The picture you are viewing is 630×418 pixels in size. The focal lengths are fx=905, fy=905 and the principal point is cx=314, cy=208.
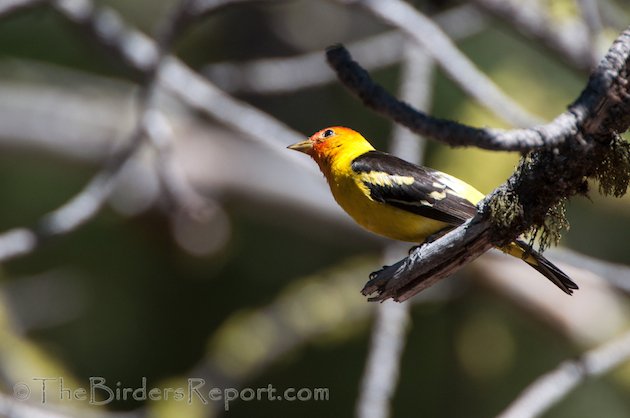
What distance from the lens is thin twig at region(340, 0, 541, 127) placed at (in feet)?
14.1

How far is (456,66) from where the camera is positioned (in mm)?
4355

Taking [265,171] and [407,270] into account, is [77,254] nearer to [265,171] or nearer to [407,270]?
[265,171]

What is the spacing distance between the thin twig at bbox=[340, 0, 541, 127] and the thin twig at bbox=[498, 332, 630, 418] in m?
1.09

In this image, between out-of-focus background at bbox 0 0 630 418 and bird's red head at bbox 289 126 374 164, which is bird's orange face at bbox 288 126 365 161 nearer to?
bird's red head at bbox 289 126 374 164

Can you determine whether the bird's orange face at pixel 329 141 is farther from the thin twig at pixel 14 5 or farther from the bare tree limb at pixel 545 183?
the thin twig at pixel 14 5

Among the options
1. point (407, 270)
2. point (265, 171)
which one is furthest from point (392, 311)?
point (265, 171)

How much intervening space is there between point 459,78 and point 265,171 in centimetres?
252

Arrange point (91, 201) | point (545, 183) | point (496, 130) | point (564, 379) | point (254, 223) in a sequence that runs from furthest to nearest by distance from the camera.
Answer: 1. point (254, 223)
2. point (91, 201)
3. point (564, 379)
4. point (545, 183)
5. point (496, 130)

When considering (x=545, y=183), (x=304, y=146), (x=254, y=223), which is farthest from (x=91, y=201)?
(x=254, y=223)

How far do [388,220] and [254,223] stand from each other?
571cm

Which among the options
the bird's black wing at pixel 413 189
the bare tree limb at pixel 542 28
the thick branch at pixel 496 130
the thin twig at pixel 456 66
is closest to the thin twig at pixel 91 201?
the thin twig at pixel 456 66

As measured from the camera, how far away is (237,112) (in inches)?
203

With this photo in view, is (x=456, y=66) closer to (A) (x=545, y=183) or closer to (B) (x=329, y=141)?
(B) (x=329, y=141)

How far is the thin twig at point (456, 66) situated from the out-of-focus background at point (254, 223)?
5 centimetres
